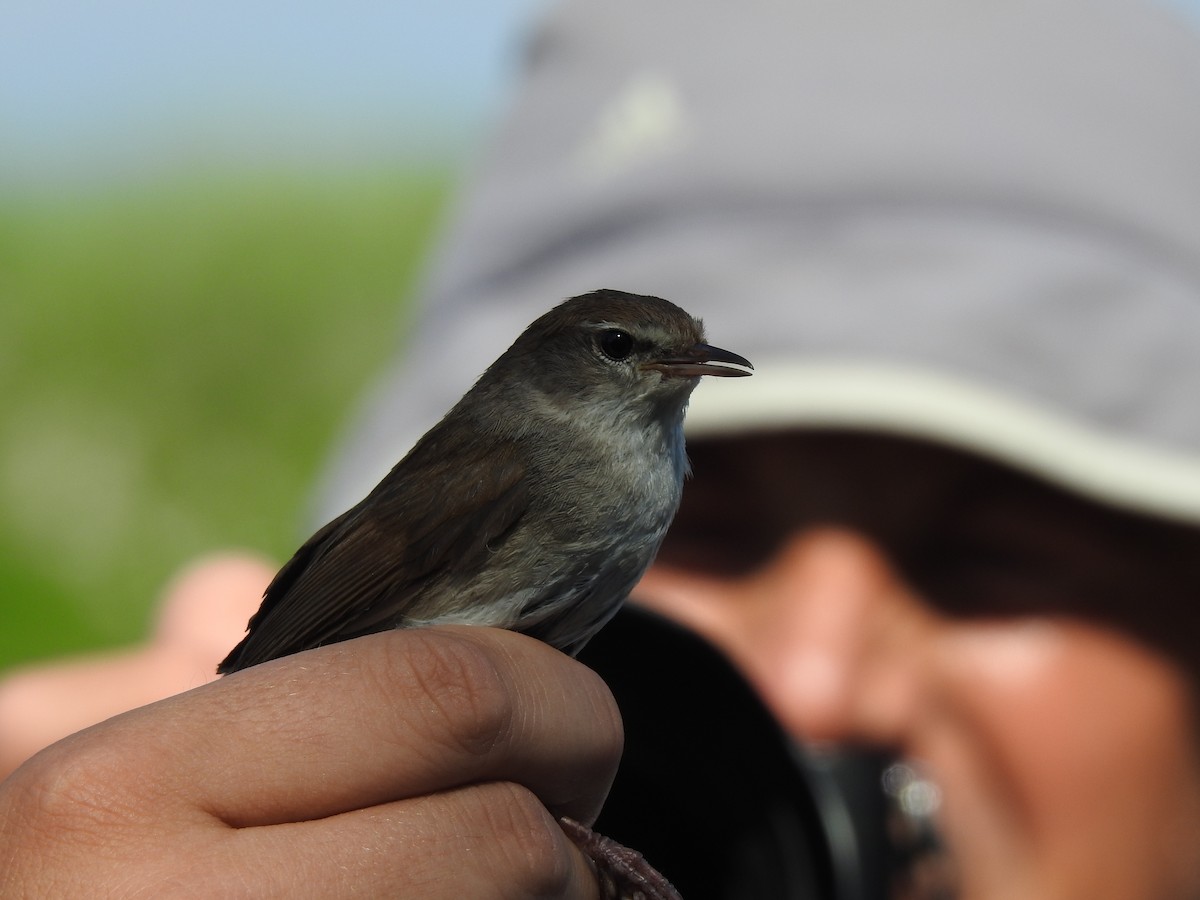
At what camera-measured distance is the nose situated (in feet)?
11.4

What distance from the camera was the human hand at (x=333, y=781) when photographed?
1506 mm

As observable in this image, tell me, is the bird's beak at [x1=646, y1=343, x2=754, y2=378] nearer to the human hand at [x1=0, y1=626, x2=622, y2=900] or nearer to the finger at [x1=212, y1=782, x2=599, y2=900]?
the human hand at [x1=0, y1=626, x2=622, y2=900]

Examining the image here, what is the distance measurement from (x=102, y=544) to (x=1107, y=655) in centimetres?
591

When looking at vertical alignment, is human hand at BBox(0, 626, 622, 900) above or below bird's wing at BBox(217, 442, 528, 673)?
below

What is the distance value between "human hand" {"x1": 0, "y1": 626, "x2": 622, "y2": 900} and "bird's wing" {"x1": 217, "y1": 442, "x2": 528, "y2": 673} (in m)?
0.14

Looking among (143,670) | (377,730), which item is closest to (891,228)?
(143,670)

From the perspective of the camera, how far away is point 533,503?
1.84m

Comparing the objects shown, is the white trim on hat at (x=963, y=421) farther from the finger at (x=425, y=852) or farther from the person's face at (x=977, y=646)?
the finger at (x=425, y=852)

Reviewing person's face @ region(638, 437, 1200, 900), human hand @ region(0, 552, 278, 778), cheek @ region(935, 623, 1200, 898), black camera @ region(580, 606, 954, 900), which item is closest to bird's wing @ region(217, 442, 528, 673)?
black camera @ region(580, 606, 954, 900)

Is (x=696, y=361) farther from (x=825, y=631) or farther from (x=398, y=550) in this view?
(x=825, y=631)

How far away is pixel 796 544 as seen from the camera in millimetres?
3738

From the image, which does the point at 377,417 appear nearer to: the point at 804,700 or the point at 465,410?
the point at 804,700

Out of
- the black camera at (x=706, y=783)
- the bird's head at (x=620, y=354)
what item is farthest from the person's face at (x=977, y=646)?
the bird's head at (x=620, y=354)

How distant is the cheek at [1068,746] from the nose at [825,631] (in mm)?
175
